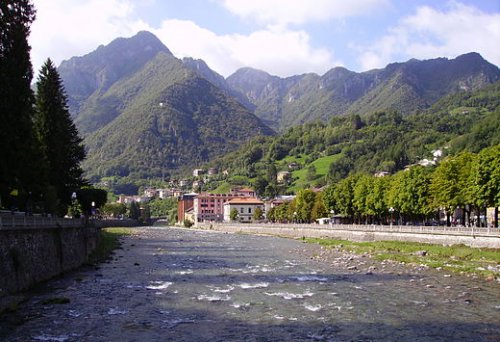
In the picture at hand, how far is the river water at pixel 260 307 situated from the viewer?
83.1ft

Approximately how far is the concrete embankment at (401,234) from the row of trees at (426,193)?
982 centimetres

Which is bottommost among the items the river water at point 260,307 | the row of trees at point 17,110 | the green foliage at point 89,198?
Answer: the river water at point 260,307

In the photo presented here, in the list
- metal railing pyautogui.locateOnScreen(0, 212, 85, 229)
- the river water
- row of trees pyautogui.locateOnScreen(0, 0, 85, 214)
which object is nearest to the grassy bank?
the river water

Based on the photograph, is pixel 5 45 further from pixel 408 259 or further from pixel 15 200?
pixel 408 259

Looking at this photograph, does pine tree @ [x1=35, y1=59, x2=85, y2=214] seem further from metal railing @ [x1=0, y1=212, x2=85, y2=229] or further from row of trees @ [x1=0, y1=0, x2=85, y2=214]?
metal railing @ [x1=0, y1=212, x2=85, y2=229]

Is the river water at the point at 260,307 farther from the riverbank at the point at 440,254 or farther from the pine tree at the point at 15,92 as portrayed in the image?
the pine tree at the point at 15,92

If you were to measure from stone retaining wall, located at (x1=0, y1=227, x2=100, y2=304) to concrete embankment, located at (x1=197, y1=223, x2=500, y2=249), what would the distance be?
144ft

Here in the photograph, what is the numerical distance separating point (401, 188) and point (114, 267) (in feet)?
221

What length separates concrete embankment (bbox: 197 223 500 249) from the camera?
204 ft

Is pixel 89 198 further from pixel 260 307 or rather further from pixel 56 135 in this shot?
pixel 260 307

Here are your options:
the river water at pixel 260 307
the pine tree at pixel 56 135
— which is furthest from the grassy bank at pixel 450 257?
the pine tree at pixel 56 135

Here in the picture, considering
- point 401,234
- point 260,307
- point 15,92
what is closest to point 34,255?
point 15,92

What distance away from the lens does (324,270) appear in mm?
53312

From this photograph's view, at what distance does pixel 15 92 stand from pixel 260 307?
2319cm
